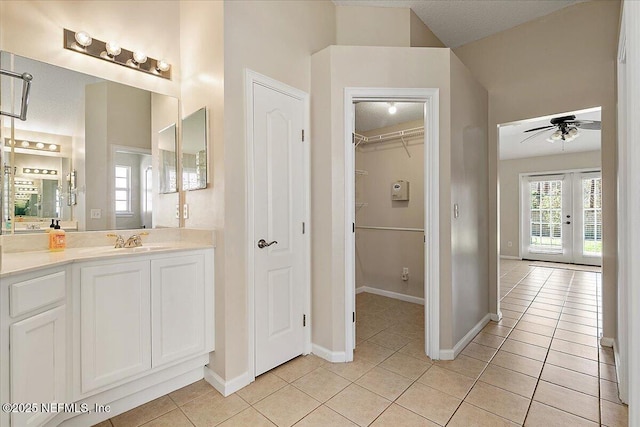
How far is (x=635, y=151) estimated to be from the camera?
125 centimetres

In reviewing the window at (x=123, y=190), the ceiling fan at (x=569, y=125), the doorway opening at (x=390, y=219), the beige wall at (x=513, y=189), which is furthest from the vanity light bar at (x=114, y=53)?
the beige wall at (x=513, y=189)

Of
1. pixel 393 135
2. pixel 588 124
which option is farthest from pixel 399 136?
pixel 588 124

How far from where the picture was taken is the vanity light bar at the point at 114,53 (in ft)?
6.40

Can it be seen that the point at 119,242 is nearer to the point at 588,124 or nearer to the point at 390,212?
the point at 390,212

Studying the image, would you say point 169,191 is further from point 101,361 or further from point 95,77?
point 101,361

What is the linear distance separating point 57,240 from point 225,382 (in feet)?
4.48

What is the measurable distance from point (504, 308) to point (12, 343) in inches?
174

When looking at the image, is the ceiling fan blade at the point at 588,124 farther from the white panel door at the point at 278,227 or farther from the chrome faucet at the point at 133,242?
the chrome faucet at the point at 133,242

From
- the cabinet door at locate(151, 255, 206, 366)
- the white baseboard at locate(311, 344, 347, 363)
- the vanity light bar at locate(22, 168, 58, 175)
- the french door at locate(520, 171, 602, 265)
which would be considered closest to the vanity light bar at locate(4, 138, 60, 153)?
the vanity light bar at locate(22, 168, 58, 175)

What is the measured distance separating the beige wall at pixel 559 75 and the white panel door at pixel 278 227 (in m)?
2.26

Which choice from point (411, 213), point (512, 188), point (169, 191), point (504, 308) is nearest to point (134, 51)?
point (169, 191)

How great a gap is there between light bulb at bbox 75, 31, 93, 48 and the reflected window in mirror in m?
0.71

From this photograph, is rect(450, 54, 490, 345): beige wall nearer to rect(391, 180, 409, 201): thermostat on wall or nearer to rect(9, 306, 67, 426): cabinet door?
rect(391, 180, 409, 201): thermostat on wall

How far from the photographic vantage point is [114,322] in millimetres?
1685
